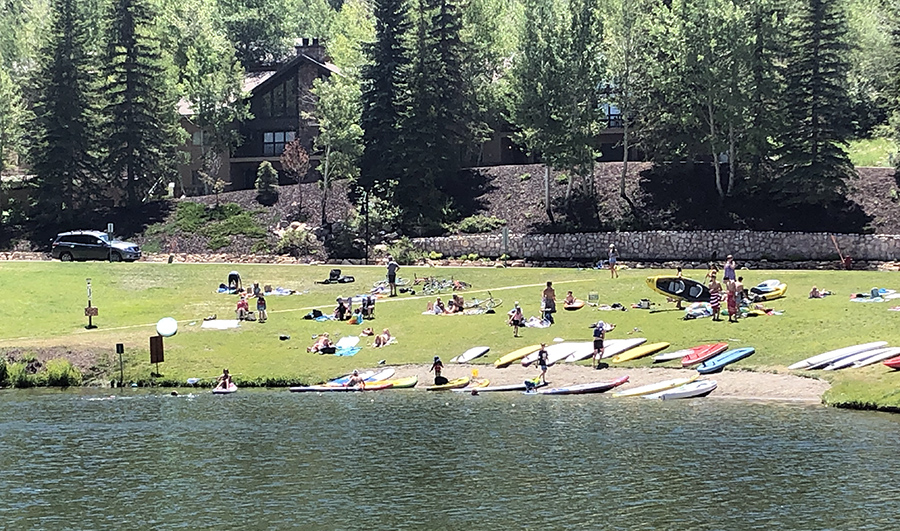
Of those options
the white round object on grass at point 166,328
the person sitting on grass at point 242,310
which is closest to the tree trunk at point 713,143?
the person sitting on grass at point 242,310

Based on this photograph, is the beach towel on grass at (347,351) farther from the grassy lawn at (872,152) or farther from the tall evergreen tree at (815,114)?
the grassy lawn at (872,152)

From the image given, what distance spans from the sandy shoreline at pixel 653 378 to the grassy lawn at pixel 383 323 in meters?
0.78

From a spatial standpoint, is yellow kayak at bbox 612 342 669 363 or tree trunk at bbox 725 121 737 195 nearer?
yellow kayak at bbox 612 342 669 363

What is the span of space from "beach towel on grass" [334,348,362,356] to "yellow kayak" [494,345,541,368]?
592cm

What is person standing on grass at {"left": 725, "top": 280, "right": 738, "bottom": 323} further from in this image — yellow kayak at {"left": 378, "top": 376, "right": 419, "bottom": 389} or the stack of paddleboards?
yellow kayak at {"left": 378, "top": 376, "right": 419, "bottom": 389}

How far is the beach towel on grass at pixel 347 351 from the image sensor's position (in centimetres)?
4538

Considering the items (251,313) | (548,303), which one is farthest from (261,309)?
(548,303)

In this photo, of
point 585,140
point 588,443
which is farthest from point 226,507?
point 585,140

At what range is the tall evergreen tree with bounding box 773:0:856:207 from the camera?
2662 inches

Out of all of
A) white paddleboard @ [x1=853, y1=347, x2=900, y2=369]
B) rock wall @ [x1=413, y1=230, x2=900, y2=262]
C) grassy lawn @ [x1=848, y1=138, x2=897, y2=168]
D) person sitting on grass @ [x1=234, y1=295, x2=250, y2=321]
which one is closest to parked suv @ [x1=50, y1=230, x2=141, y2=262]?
rock wall @ [x1=413, y1=230, x2=900, y2=262]

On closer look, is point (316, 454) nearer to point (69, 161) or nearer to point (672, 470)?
point (672, 470)

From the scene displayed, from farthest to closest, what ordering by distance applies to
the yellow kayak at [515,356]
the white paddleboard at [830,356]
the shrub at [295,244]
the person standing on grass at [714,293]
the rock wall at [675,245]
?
the shrub at [295,244] < the rock wall at [675,245] < the person standing on grass at [714,293] < the yellow kayak at [515,356] < the white paddleboard at [830,356]

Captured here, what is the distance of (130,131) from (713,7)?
130ft

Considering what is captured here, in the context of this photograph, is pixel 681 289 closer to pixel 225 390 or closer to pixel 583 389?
pixel 583 389
